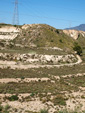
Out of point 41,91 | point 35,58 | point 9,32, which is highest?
point 9,32

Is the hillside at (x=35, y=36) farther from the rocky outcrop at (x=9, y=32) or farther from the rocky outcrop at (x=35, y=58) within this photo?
the rocky outcrop at (x=35, y=58)

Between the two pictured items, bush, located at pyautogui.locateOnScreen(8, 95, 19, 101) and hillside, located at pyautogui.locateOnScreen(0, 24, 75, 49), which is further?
hillside, located at pyautogui.locateOnScreen(0, 24, 75, 49)

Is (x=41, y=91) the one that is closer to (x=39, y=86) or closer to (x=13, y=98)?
(x=39, y=86)

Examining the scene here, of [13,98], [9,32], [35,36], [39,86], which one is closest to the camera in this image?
[13,98]

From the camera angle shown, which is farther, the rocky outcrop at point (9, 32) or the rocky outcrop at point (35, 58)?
the rocky outcrop at point (9, 32)

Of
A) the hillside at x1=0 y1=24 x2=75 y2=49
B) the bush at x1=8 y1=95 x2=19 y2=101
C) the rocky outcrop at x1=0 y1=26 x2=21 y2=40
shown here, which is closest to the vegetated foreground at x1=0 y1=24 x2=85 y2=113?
the bush at x1=8 y1=95 x2=19 y2=101

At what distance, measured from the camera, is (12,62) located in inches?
1992

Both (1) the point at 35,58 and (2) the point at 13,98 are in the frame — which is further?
(1) the point at 35,58

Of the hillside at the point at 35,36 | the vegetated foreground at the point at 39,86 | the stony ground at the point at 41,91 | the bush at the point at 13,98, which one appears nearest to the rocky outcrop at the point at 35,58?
the vegetated foreground at the point at 39,86

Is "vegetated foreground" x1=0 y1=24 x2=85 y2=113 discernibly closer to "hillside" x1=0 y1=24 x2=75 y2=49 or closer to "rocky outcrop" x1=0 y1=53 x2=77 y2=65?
"rocky outcrop" x1=0 y1=53 x2=77 y2=65

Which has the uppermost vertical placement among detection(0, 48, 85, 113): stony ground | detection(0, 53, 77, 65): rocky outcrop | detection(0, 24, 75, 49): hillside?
detection(0, 24, 75, 49): hillside

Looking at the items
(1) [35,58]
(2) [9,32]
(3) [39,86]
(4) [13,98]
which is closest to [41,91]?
(3) [39,86]

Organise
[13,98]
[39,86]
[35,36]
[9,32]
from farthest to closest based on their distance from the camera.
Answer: [9,32], [35,36], [39,86], [13,98]

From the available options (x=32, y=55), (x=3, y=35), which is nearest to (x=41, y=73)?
(x=32, y=55)
